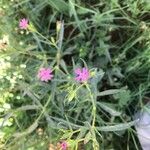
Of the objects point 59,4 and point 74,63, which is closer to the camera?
point 74,63

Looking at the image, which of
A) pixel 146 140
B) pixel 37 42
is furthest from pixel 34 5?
pixel 146 140

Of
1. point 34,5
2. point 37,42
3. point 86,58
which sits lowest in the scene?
point 86,58

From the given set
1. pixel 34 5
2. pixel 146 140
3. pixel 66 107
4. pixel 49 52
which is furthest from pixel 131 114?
pixel 34 5

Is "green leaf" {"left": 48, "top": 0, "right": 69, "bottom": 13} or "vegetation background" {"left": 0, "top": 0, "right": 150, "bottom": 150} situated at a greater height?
"green leaf" {"left": 48, "top": 0, "right": 69, "bottom": 13}

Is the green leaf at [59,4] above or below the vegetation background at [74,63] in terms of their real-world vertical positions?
above

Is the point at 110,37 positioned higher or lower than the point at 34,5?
lower

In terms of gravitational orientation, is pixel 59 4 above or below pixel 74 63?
above

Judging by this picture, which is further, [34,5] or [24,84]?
[34,5]

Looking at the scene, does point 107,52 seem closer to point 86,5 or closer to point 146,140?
point 86,5
